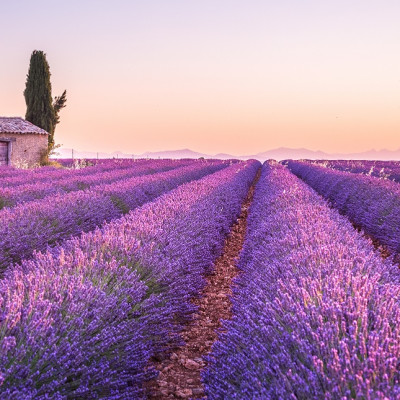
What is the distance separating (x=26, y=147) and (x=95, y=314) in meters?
22.2

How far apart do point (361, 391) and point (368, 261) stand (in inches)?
74.2

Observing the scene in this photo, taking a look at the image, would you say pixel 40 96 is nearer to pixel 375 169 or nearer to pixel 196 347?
pixel 375 169

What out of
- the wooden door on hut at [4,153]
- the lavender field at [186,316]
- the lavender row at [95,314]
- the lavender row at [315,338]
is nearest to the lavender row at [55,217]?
the lavender field at [186,316]

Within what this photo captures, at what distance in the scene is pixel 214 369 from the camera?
2.43 meters

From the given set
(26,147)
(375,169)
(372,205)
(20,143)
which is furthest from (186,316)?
(26,147)

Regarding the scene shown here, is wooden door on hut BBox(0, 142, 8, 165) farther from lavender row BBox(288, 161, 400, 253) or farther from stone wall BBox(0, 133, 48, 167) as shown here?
lavender row BBox(288, 161, 400, 253)

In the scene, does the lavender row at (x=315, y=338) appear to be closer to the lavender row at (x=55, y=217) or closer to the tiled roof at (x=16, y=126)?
the lavender row at (x=55, y=217)

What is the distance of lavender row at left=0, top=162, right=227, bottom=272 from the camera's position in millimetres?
4984

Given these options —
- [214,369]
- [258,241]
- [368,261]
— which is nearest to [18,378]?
[214,369]

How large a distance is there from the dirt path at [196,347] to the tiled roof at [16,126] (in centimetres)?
1895

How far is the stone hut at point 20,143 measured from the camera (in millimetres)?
21797

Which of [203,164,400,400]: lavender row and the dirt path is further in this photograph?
the dirt path

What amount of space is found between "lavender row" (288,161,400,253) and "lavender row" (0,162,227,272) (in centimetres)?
444

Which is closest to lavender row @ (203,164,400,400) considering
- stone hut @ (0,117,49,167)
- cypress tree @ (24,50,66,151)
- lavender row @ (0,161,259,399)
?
lavender row @ (0,161,259,399)
